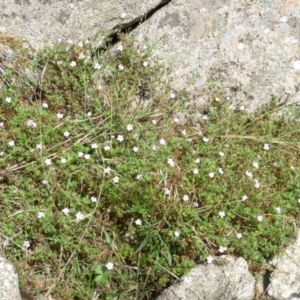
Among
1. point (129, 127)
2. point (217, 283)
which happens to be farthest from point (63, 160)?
point (217, 283)

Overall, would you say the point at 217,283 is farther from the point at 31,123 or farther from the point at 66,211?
the point at 31,123

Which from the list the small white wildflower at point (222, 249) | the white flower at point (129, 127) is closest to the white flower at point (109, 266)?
the small white wildflower at point (222, 249)

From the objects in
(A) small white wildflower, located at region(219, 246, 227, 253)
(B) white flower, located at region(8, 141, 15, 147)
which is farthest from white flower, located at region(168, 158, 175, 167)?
(B) white flower, located at region(8, 141, 15, 147)

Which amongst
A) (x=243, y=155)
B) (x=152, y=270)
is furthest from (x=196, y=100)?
(x=152, y=270)

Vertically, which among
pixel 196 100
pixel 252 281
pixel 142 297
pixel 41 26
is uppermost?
pixel 41 26

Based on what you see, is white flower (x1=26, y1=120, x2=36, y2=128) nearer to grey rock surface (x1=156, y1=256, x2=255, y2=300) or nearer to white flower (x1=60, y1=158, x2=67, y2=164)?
white flower (x1=60, y1=158, x2=67, y2=164)

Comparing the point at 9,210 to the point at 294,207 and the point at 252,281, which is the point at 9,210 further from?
the point at 294,207
